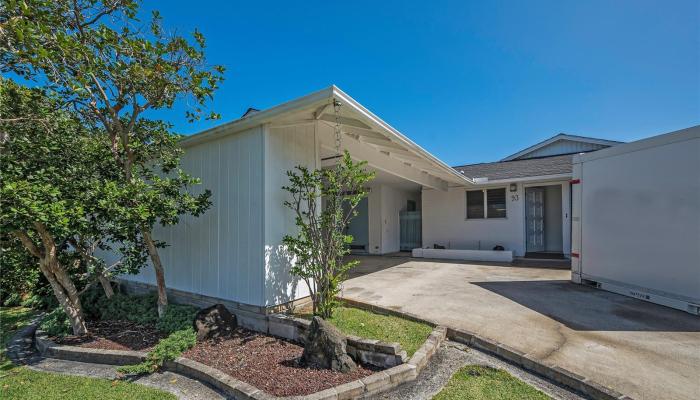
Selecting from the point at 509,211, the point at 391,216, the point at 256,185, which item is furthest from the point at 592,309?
the point at 391,216

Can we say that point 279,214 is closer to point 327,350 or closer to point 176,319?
point 327,350

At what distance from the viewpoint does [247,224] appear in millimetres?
4438

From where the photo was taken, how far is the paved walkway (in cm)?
297

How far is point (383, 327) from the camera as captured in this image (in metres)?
3.82

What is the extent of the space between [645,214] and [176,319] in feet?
25.6

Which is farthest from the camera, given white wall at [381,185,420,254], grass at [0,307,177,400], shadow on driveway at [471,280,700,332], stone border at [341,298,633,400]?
white wall at [381,185,420,254]

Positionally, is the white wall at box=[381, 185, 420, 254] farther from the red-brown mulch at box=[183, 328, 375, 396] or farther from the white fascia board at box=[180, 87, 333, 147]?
the red-brown mulch at box=[183, 328, 375, 396]

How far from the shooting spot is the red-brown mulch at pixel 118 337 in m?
4.09

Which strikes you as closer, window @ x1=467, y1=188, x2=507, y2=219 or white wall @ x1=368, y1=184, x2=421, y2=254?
window @ x1=467, y1=188, x2=507, y2=219

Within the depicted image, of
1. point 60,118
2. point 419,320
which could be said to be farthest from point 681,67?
point 60,118

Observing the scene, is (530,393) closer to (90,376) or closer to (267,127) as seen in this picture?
(267,127)

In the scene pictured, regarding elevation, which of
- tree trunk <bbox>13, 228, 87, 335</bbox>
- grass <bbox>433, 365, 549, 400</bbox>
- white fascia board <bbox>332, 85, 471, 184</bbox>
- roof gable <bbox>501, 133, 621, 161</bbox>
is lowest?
grass <bbox>433, 365, 549, 400</bbox>

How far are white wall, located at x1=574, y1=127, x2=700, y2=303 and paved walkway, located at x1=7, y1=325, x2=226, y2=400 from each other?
6.60 metres

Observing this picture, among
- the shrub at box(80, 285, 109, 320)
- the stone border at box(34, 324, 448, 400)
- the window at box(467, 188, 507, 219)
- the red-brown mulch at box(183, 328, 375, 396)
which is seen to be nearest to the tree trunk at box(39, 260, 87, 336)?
the stone border at box(34, 324, 448, 400)
